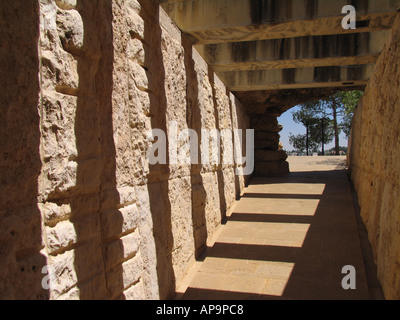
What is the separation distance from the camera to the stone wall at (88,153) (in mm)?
1543

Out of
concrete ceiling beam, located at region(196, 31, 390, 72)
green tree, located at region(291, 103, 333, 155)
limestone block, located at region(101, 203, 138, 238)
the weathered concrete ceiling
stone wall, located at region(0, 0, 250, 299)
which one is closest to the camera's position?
stone wall, located at region(0, 0, 250, 299)

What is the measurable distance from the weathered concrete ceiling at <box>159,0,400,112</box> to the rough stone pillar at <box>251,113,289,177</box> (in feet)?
11.8

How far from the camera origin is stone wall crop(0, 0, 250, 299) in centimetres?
154

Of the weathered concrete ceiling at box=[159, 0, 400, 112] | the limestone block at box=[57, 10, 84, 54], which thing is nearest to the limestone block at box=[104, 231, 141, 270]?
the limestone block at box=[57, 10, 84, 54]

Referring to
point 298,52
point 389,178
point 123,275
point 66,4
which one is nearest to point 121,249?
point 123,275

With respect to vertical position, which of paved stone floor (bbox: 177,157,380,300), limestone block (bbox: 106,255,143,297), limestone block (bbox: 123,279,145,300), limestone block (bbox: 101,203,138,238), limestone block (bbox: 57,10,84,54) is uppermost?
limestone block (bbox: 57,10,84,54)

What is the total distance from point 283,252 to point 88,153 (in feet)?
10.6

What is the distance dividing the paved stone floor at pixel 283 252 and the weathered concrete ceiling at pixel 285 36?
2360 mm

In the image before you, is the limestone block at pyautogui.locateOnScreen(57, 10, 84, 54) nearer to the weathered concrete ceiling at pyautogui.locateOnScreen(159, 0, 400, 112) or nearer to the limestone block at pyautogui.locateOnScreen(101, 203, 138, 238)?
the limestone block at pyautogui.locateOnScreen(101, 203, 138, 238)

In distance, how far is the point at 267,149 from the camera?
33.8 ft

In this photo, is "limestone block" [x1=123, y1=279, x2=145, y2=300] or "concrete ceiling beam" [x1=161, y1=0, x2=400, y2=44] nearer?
"limestone block" [x1=123, y1=279, x2=145, y2=300]

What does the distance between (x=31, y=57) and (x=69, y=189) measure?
2.36ft

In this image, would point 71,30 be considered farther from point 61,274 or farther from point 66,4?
point 61,274
